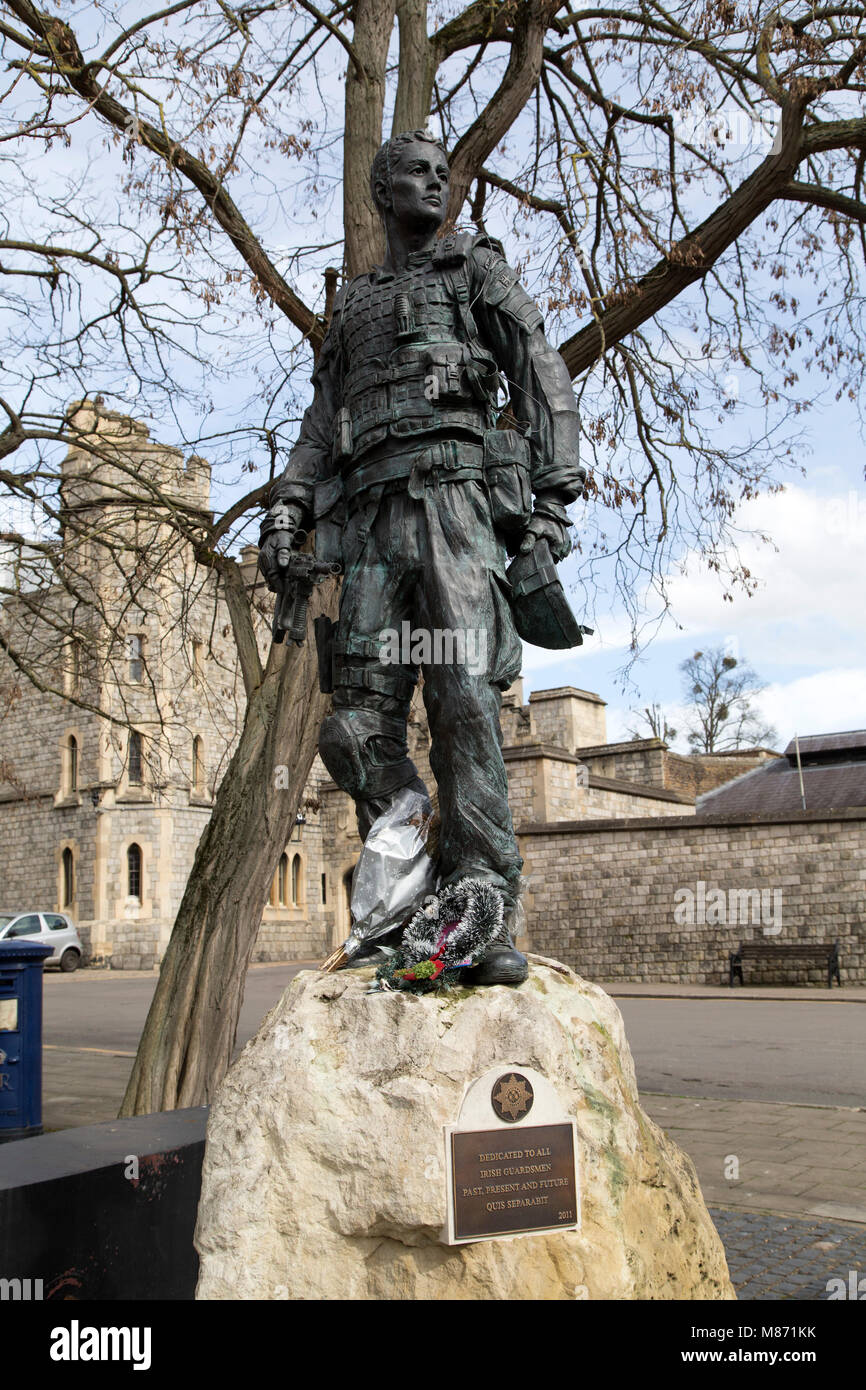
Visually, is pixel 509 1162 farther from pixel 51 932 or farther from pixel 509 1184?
pixel 51 932

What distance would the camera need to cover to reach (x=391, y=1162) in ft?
9.71

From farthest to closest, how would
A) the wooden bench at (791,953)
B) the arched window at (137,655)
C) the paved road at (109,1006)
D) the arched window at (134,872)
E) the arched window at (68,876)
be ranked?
the arched window at (68,876) < the arched window at (134,872) < the wooden bench at (791,953) < the paved road at (109,1006) < the arched window at (137,655)

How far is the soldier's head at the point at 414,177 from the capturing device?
13.1 ft

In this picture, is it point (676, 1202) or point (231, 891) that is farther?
point (231, 891)

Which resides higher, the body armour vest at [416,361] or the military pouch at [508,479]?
the body armour vest at [416,361]

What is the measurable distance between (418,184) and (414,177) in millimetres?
26

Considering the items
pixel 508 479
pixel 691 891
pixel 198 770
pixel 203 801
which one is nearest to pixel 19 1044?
pixel 508 479

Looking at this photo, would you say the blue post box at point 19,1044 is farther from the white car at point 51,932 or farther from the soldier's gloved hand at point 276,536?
the white car at point 51,932

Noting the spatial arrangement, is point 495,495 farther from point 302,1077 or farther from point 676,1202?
point 676,1202

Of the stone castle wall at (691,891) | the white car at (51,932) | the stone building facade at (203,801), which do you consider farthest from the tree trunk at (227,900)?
the white car at (51,932)

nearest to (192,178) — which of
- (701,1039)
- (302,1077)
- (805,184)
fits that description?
(805,184)

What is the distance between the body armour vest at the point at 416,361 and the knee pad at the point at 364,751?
0.90 metres
